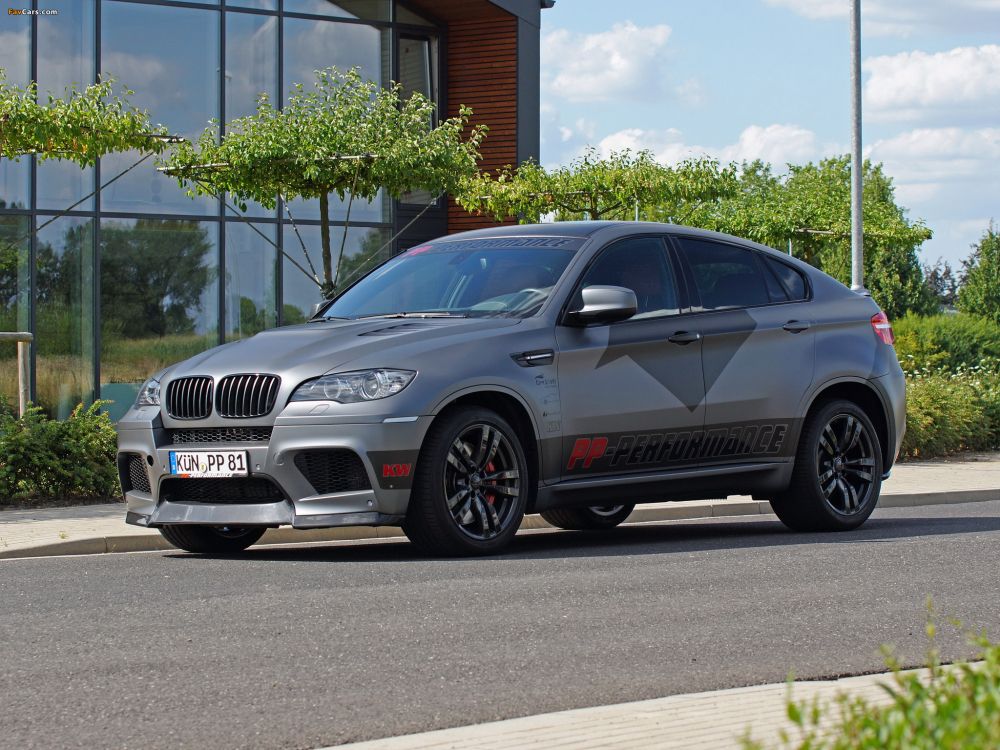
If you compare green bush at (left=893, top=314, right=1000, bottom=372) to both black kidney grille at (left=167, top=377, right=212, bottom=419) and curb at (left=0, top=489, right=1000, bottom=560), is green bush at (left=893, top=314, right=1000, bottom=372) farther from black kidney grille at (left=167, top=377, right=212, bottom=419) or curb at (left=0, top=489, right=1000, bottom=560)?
black kidney grille at (left=167, top=377, right=212, bottom=419)

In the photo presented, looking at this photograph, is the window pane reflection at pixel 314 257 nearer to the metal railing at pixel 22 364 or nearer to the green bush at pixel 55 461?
the metal railing at pixel 22 364

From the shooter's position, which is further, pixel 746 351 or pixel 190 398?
pixel 746 351

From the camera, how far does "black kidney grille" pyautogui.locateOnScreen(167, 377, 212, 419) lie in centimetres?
889

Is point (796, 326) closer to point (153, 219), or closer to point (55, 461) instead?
point (55, 461)

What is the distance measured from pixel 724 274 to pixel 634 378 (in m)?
1.26

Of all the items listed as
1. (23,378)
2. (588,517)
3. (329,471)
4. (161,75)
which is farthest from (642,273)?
(161,75)

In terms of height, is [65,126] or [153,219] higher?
[65,126]

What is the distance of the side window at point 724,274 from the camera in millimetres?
10234

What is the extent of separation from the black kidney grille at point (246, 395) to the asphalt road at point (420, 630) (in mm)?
834

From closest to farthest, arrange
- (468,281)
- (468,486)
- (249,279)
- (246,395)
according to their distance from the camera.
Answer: (246,395) < (468,486) < (468,281) < (249,279)

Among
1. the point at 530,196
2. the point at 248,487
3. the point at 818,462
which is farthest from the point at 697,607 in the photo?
the point at 530,196

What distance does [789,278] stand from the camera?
10.8 m

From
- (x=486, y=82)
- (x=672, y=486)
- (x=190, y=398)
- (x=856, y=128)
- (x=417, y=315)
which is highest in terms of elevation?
(x=486, y=82)

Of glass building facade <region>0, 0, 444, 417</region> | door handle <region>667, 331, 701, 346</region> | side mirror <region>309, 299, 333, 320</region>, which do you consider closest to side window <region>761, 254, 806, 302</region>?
door handle <region>667, 331, 701, 346</region>
